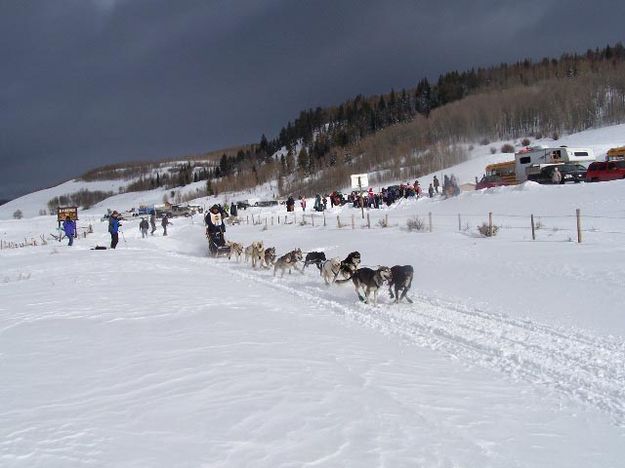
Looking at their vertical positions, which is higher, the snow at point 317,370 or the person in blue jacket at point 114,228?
the person in blue jacket at point 114,228

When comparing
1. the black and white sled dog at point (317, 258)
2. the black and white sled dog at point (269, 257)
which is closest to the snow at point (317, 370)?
the black and white sled dog at point (317, 258)

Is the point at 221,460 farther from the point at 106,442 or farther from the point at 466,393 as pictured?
the point at 466,393

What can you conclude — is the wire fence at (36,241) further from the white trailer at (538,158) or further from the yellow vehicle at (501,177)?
the white trailer at (538,158)

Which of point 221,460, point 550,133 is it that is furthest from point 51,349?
point 550,133

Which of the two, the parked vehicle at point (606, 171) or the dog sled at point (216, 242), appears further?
the parked vehicle at point (606, 171)

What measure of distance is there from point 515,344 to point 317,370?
2.93 meters

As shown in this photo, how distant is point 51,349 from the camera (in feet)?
17.8

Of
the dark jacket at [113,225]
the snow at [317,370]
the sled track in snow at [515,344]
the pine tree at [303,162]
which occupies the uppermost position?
the pine tree at [303,162]

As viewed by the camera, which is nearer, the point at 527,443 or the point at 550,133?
the point at 527,443

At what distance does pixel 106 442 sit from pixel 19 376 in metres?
1.82

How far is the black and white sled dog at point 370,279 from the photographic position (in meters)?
9.23

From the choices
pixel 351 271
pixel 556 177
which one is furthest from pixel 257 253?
pixel 556 177

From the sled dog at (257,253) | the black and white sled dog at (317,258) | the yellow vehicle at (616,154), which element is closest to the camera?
the black and white sled dog at (317,258)

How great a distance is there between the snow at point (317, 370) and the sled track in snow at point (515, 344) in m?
0.03
